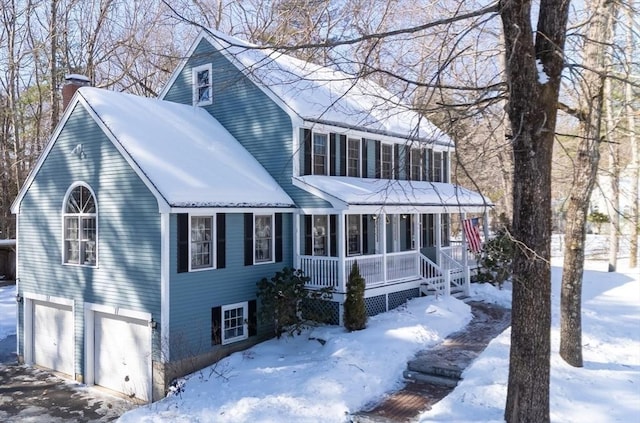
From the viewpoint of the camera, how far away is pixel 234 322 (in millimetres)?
13352

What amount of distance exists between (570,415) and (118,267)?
32.3 feet

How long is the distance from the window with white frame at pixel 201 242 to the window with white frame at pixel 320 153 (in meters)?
4.05

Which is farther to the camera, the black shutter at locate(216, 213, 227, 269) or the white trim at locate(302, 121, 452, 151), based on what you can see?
the white trim at locate(302, 121, 452, 151)

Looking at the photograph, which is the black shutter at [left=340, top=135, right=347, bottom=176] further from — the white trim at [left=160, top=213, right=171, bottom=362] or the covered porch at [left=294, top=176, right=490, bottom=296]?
the white trim at [left=160, top=213, right=171, bottom=362]

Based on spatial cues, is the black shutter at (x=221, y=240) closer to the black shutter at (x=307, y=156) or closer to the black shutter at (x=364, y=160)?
the black shutter at (x=307, y=156)

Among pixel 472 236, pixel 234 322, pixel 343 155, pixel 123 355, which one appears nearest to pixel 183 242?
pixel 234 322

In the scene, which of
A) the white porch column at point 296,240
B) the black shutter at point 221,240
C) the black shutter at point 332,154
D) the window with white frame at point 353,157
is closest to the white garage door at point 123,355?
the black shutter at point 221,240

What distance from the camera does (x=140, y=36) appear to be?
97.7 feet

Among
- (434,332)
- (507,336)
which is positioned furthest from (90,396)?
(507,336)

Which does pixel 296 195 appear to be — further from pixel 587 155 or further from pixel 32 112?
pixel 32 112

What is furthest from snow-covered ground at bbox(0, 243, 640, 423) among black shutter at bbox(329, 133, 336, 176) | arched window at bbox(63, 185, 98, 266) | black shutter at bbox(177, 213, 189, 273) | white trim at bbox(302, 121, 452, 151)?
white trim at bbox(302, 121, 452, 151)

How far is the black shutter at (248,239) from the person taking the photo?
1361 cm

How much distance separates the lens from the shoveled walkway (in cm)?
928

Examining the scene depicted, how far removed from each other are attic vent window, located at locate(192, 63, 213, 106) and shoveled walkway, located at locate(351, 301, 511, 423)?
33.3 ft
